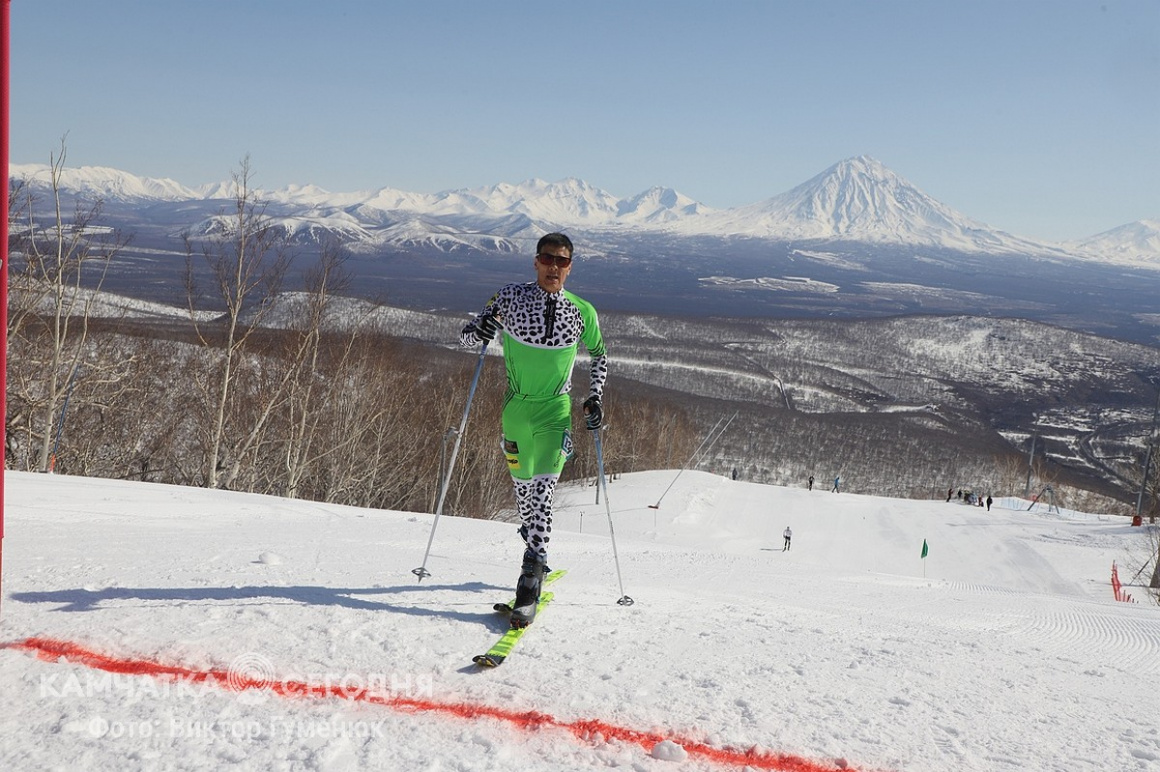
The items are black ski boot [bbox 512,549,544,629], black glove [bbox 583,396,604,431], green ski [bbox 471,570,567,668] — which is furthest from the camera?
black glove [bbox 583,396,604,431]

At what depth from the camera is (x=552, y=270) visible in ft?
16.6

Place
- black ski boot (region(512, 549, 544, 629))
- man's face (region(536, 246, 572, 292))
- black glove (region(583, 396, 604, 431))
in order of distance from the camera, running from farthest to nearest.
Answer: black glove (region(583, 396, 604, 431))
man's face (region(536, 246, 572, 292))
black ski boot (region(512, 549, 544, 629))

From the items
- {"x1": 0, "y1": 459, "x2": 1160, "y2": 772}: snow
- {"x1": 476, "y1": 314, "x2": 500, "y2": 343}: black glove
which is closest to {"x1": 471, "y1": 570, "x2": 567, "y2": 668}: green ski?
{"x1": 0, "y1": 459, "x2": 1160, "y2": 772}: snow

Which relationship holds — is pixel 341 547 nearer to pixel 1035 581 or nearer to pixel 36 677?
pixel 36 677

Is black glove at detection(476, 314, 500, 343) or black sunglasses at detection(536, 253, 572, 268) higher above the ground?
black sunglasses at detection(536, 253, 572, 268)

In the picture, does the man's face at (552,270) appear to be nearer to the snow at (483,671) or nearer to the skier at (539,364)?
the skier at (539,364)

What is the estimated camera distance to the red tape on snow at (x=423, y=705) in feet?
10.3

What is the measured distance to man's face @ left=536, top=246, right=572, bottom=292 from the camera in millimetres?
5047

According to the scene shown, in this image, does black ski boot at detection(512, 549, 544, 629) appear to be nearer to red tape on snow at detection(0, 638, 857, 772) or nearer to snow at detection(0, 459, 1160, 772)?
snow at detection(0, 459, 1160, 772)

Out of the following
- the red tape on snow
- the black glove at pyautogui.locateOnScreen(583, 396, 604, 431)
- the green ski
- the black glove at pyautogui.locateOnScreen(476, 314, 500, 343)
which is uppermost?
the black glove at pyautogui.locateOnScreen(476, 314, 500, 343)

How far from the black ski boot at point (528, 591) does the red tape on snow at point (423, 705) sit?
3.55ft

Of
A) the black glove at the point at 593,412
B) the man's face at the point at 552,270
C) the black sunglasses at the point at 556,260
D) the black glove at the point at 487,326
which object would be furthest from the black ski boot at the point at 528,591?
the black sunglasses at the point at 556,260

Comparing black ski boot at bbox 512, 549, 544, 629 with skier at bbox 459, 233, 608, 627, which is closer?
black ski boot at bbox 512, 549, 544, 629

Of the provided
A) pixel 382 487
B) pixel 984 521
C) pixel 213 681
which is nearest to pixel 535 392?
pixel 213 681
